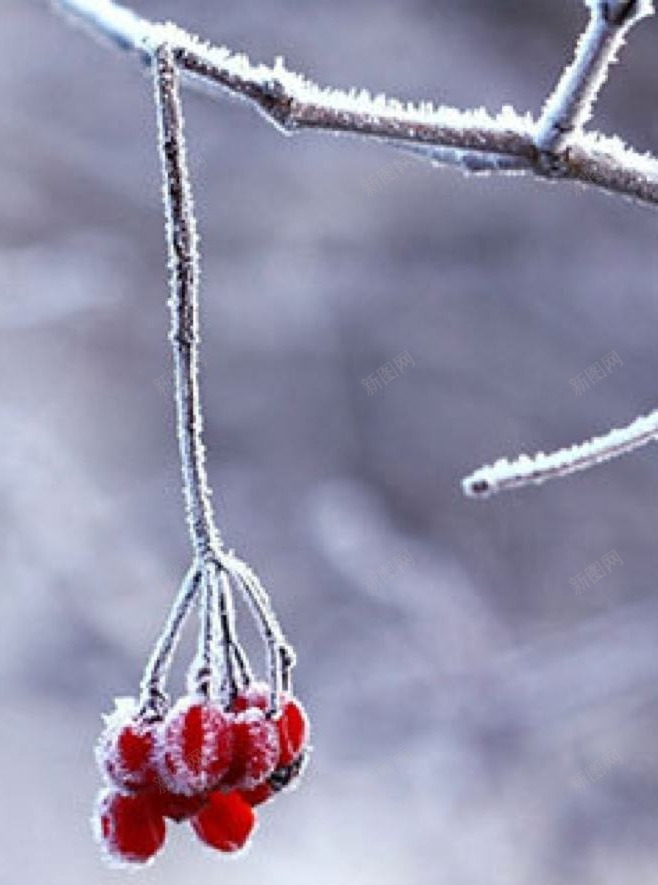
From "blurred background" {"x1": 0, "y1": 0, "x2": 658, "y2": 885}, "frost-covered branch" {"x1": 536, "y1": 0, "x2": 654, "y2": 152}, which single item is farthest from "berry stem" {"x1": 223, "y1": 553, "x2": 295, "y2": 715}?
"blurred background" {"x1": 0, "y1": 0, "x2": 658, "y2": 885}

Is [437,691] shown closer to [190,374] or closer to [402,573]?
[402,573]

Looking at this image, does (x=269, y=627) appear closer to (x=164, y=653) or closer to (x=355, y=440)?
(x=164, y=653)

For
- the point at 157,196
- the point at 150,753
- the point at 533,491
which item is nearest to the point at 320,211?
the point at 157,196

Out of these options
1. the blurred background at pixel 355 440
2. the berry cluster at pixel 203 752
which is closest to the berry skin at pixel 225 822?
the berry cluster at pixel 203 752

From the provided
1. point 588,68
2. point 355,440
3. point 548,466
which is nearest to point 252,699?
point 548,466

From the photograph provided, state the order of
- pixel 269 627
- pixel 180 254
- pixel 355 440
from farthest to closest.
Answer: pixel 355 440, pixel 269 627, pixel 180 254

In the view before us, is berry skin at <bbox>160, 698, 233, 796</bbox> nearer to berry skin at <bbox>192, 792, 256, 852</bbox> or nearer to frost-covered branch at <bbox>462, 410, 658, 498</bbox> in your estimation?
berry skin at <bbox>192, 792, 256, 852</bbox>
